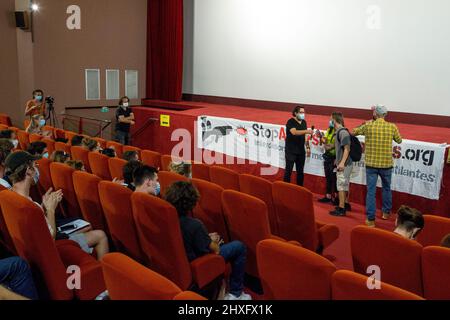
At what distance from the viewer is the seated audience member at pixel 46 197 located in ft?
8.20

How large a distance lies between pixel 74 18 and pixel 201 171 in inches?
226

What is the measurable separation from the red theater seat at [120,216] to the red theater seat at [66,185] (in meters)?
0.53

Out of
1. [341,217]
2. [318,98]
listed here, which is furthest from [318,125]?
[341,217]

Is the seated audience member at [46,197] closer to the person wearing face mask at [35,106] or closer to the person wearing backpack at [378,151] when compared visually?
the person wearing backpack at [378,151]

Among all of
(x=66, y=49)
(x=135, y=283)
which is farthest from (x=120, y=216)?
(x=66, y=49)

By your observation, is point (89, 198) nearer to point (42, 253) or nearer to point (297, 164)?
point (42, 253)

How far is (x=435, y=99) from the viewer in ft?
19.8

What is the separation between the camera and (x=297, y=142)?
5.12 metres

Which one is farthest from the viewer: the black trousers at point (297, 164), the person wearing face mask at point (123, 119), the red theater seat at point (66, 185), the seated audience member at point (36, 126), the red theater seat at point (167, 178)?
the person wearing face mask at point (123, 119)

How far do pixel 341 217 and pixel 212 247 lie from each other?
2475 millimetres

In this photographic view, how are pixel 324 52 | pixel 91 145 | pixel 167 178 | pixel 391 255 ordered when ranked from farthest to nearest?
pixel 324 52 → pixel 91 145 → pixel 167 178 → pixel 391 255

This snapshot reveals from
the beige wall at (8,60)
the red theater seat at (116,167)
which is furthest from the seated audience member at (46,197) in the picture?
the beige wall at (8,60)
